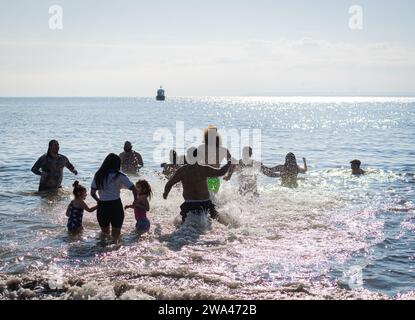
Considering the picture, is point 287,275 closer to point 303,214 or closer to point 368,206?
point 303,214

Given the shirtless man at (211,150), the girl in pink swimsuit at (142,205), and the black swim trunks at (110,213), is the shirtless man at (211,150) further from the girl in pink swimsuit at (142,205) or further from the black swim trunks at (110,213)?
the black swim trunks at (110,213)

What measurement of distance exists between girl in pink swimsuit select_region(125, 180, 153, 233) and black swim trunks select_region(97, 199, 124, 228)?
1.54 feet

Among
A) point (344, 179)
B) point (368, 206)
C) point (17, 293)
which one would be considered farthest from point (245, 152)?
point (17, 293)

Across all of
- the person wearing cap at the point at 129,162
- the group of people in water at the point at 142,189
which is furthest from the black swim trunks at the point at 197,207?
the person wearing cap at the point at 129,162

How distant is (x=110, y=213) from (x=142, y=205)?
0.77m

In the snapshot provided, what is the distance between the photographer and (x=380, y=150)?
101ft

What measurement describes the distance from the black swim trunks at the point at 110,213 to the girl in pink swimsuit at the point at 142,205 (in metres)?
0.47

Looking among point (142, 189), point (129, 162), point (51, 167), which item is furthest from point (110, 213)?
point (129, 162)

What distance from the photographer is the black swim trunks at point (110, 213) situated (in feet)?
28.5

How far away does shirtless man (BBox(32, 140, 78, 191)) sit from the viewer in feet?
44.0

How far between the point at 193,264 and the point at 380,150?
26.5 meters

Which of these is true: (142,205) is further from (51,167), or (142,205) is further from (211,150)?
(51,167)

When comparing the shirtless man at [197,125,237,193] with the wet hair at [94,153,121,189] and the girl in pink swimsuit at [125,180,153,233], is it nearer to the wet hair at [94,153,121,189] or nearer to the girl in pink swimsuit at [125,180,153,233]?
the girl in pink swimsuit at [125,180,153,233]

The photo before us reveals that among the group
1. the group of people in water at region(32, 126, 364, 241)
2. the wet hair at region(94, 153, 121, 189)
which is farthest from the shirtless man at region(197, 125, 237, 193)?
the wet hair at region(94, 153, 121, 189)
